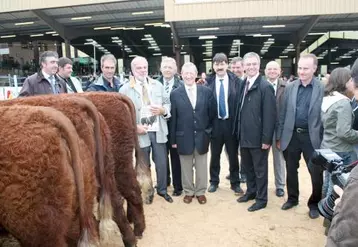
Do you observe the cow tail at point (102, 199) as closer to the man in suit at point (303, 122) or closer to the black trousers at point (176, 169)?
the black trousers at point (176, 169)

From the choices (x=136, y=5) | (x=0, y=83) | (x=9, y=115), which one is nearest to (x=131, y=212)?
(x=9, y=115)

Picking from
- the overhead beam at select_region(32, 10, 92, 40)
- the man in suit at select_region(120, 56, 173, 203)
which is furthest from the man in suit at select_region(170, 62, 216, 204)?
the overhead beam at select_region(32, 10, 92, 40)

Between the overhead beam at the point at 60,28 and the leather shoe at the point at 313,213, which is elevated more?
the overhead beam at the point at 60,28

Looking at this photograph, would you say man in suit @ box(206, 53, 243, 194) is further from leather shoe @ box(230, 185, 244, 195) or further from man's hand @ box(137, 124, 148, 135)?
man's hand @ box(137, 124, 148, 135)

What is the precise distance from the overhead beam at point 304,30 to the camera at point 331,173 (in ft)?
49.3

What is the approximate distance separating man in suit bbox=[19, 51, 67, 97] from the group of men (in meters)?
0.01

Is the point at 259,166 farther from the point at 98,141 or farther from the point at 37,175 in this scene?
the point at 37,175

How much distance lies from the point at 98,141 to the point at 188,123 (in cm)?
214

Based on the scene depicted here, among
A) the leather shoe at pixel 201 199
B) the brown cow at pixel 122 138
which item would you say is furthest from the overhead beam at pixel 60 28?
the brown cow at pixel 122 138

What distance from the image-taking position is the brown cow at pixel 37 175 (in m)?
1.84

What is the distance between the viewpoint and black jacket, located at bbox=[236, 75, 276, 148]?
4320 millimetres

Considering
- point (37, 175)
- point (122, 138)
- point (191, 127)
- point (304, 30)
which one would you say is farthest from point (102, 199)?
point (304, 30)

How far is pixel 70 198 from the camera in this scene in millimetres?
1979

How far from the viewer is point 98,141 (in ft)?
8.78
